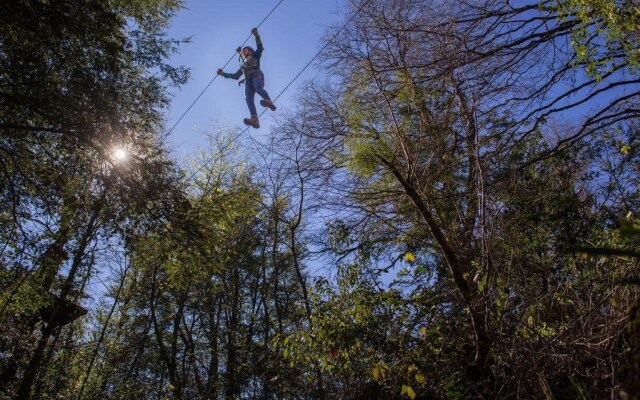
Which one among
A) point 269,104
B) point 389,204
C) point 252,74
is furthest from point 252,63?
point 389,204

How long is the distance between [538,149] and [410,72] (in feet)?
13.5

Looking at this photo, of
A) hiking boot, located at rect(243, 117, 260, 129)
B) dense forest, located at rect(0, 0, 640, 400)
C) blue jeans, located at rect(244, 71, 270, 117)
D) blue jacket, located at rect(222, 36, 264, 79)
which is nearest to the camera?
dense forest, located at rect(0, 0, 640, 400)

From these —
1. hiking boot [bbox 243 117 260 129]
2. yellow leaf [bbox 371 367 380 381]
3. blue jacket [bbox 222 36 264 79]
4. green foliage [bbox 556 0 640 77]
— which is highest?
blue jacket [bbox 222 36 264 79]

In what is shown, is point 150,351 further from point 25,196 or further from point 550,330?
point 550,330

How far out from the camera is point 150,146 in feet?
22.1

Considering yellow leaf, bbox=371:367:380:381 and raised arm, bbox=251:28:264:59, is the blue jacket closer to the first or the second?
raised arm, bbox=251:28:264:59

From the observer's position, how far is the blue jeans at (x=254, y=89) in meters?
9.11

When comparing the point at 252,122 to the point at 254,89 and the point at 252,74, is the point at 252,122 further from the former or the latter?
the point at 252,74

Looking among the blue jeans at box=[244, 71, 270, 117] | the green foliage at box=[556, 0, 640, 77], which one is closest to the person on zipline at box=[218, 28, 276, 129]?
the blue jeans at box=[244, 71, 270, 117]

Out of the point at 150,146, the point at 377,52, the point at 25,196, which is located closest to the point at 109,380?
the point at 25,196

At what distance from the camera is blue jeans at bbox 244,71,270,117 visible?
9109 millimetres

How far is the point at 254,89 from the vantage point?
367 inches

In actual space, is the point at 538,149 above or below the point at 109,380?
above

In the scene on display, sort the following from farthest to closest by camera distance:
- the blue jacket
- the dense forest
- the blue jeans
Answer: the blue jacket, the blue jeans, the dense forest
